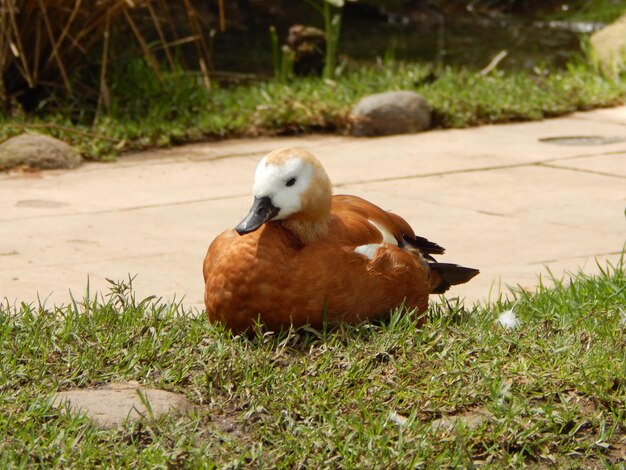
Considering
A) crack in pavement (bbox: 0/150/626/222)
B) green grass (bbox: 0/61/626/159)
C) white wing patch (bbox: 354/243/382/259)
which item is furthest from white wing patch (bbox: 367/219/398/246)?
green grass (bbox: 0/61/626/159)

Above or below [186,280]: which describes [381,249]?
above

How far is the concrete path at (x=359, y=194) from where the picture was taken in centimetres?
526

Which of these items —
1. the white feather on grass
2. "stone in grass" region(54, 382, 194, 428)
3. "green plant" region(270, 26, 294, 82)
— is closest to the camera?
"stone in grass" region(54, 382, 194, 428)

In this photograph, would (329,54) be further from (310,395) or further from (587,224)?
(310,395)

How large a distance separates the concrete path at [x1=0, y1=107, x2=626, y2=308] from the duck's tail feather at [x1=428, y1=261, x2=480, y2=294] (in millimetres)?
415

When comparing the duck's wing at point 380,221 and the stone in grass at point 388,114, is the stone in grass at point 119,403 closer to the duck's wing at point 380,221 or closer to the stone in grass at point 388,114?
the duck's wing at point 380,221

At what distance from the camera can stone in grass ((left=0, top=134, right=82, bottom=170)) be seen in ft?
23.7

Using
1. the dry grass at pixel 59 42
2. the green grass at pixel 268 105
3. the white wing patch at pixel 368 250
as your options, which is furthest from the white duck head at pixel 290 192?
the dry grass at pixel 59 42

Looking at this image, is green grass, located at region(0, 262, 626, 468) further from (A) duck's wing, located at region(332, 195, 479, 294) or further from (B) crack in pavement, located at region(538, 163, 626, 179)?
(B) crack in pavement, located at region(538, 163, 626, 179)

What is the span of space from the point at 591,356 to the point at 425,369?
0.51 metres

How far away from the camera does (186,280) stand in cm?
515

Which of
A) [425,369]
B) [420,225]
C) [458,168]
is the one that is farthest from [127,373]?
[458,168]

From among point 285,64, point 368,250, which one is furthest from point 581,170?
point 368,250

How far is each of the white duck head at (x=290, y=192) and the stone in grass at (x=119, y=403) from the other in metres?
0.59
